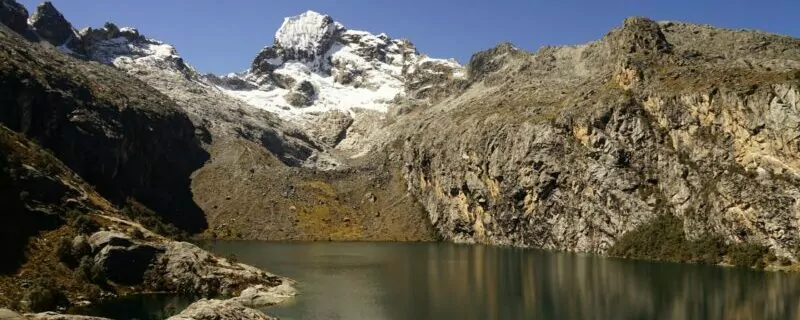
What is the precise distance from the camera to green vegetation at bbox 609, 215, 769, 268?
109 metres

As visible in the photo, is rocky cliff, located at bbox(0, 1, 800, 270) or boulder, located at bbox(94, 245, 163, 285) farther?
rocky cliff, located at bbox(0, 1, 800, 270)

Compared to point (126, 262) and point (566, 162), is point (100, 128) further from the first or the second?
point (566, 162)

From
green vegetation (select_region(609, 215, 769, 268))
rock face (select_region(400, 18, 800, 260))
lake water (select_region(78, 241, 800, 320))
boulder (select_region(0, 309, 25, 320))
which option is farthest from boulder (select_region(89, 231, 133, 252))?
rock face (select_region(400, 18, 800, 260))

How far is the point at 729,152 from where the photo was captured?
123000mm

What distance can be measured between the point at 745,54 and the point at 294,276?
132 m

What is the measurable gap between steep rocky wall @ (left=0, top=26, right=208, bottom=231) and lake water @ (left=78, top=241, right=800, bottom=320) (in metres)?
46.7

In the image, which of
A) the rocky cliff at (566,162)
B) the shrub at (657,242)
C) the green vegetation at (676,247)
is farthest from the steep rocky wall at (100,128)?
the green vegetation at (676,247)

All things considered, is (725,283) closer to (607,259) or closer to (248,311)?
(607,259)

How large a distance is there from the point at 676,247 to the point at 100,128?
125311 millimetres

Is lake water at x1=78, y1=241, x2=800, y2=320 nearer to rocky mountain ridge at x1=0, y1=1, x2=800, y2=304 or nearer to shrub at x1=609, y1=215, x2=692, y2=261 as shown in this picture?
shrub at x1=609, y1=215, x2=692, y2=261

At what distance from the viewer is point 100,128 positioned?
15012cm

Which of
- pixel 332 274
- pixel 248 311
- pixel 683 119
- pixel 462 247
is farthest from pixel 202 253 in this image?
pixel 683 119

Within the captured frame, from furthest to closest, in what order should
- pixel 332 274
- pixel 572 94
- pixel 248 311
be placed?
pixel 572 94 < pixel 332 274 < pixel 248 311

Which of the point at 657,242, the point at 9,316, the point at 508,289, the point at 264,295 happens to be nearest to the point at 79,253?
the point at 264,295
